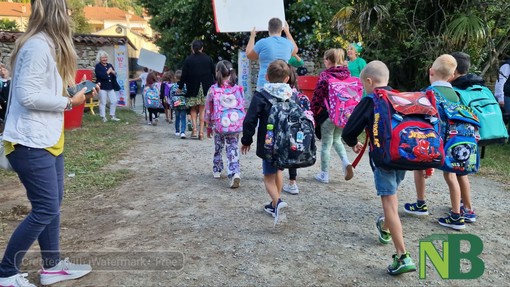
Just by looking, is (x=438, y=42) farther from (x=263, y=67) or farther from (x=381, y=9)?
(x=263, y=67)

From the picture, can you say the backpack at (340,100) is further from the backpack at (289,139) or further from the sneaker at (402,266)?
the sneaker at (402,266)

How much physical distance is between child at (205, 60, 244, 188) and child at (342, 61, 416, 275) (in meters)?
2.15

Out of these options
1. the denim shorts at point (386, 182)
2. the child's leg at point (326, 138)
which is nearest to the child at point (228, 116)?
the child's leg at point (326, 138)

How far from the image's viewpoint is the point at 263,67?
5148mm

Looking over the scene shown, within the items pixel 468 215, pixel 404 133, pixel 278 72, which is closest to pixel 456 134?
pixel 468 215

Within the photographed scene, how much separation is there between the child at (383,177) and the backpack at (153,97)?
8.34m

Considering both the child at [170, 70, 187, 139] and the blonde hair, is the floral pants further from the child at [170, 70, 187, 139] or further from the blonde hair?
the child at [170, 70, 187, 139]

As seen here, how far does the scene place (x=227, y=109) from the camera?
528 cm

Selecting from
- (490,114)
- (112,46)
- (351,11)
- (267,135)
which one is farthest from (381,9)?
(112,46)

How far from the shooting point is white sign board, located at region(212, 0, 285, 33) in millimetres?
8367

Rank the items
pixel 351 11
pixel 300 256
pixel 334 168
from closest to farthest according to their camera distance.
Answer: pixel 300 256 < pixel 334 168 < pixel 351 11

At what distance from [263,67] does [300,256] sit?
8.45 feet

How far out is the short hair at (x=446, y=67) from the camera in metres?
3.76

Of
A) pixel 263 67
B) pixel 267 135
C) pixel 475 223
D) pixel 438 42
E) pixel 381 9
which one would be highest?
pixel 381 9
